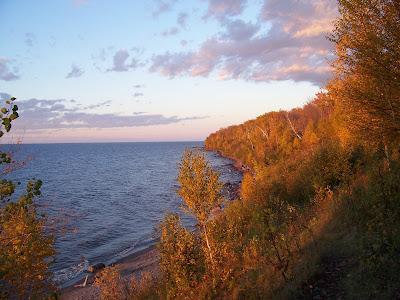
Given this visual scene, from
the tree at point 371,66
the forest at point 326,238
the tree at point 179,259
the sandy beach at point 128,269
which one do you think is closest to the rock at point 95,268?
the sandy beach at point 128,269

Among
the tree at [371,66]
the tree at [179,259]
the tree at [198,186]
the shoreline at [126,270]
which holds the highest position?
the tree at [371,66]

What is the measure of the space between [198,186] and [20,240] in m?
11.7

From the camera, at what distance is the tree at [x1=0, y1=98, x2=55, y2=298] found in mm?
6738

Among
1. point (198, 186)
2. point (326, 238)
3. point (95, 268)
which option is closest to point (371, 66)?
point (326, 238)

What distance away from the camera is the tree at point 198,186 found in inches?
747

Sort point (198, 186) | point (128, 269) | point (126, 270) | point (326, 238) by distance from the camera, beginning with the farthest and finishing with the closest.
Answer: point (128, 269) < point (126, 270) < point (198, 186) < point (326, 238)

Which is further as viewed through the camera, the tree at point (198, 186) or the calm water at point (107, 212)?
the calm water at point (107, 212)

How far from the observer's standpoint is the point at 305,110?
90188mm

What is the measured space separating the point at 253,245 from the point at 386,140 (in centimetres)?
874

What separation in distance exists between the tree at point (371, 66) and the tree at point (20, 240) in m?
13.9

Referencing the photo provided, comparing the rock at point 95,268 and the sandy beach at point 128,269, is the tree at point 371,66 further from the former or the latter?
the rock at point 95,268

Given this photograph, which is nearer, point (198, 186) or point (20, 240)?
point (20, 240)

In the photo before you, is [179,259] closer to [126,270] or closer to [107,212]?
[126,270]

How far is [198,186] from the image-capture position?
18984mm
